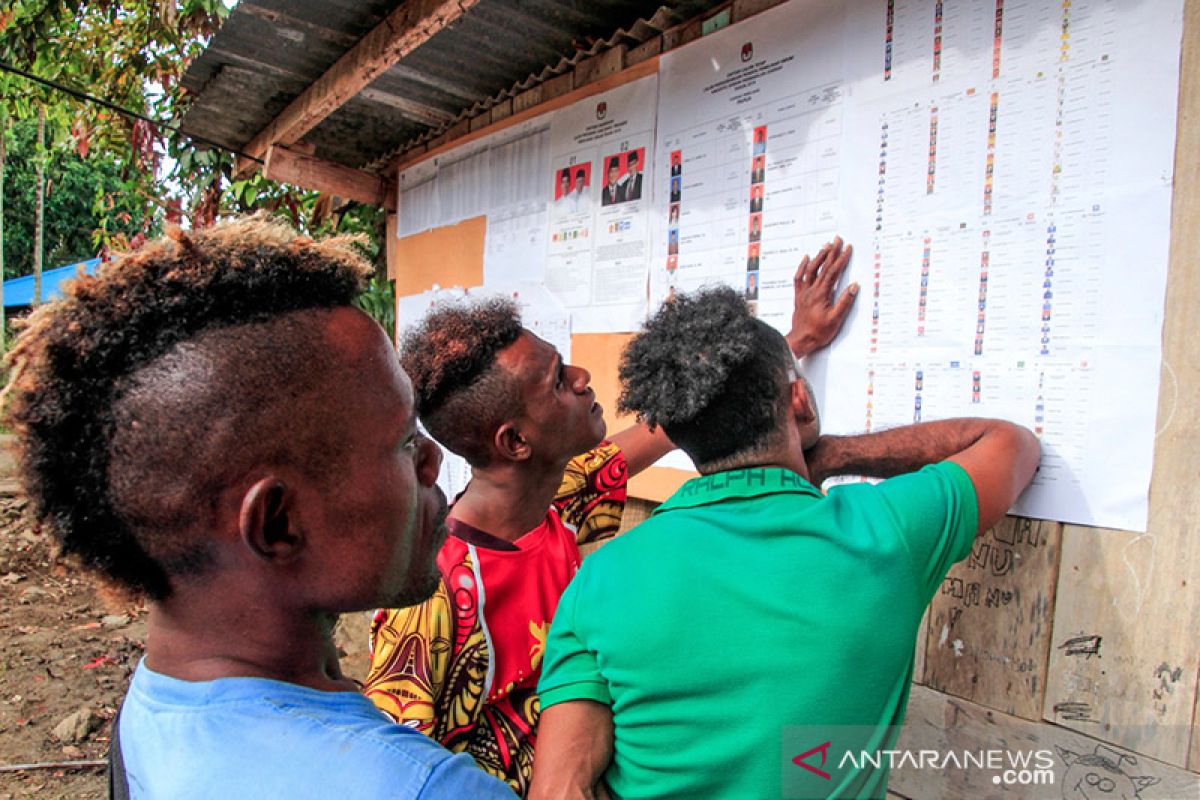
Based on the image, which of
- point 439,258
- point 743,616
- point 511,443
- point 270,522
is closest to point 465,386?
point 511,443

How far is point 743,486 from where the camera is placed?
1312 millimetres

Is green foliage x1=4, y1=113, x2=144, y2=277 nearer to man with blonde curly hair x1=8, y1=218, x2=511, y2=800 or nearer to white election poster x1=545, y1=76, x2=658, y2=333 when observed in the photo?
white election poster x1=545, y1=76, x2=658, y2=333

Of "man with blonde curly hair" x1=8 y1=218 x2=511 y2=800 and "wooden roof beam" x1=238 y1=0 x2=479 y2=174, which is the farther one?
"wooden roof beam" x1=238 y1=0 x2=479 y2=174


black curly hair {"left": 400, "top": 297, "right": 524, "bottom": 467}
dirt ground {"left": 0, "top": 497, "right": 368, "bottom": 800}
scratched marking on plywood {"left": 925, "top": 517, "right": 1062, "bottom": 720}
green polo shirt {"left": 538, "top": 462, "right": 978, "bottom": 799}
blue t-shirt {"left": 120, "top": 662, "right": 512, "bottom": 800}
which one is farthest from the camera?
dirt ground {"left": 0, "top": 497, "right": 368, "bottom": 800}

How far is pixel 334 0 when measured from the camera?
2.61 meters

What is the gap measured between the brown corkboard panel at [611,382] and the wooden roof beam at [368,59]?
3.72 feet

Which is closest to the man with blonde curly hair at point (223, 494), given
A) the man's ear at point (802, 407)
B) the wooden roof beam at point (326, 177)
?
the man's ear at point (802, 407)

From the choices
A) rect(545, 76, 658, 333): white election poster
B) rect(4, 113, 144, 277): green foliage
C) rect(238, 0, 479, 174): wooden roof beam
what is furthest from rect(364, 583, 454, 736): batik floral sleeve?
rect(4, 113, 144, 277): green foliage

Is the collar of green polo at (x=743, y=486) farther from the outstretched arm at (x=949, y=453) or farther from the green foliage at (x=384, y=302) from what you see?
the green foliage at (x=384, y=302)

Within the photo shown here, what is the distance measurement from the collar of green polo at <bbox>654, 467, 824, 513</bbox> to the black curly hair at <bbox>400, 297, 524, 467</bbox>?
0.57 m

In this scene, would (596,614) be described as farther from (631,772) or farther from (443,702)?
(443,702)

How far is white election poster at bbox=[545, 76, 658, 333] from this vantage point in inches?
104

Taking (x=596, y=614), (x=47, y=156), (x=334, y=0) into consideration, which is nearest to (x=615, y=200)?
(x=334, y=0)

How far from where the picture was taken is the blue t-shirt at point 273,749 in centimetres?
70
